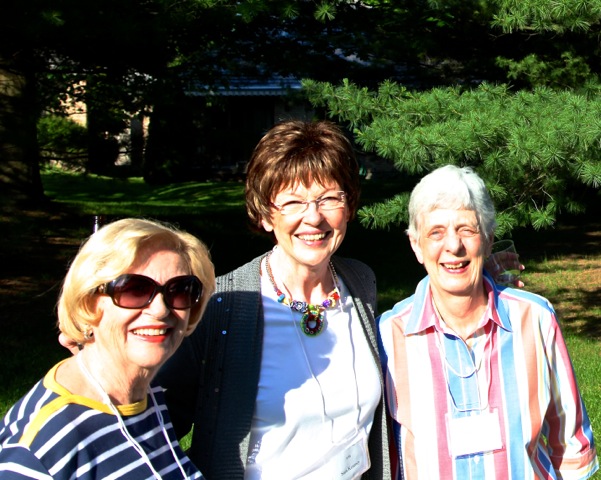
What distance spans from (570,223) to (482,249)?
47.0 feet

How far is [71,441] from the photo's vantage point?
1.86 metres

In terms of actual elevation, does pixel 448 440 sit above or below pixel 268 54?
below

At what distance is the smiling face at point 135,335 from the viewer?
2062 millimetres

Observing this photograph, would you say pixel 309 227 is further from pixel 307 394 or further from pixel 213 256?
pixel 213 256

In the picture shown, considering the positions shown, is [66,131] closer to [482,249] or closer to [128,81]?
[128,81]

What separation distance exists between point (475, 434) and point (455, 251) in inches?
24.0

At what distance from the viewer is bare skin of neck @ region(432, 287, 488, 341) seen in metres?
2.76

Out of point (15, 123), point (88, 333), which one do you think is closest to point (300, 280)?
point (88, 333)

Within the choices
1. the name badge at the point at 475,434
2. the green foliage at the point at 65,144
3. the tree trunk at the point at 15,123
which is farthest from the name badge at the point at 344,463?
the green foliage at the point at 65,144

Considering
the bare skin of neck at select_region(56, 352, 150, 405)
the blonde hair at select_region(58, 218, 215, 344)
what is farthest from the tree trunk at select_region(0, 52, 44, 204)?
the bare skin of neck at select_region(56, 352, 150, 405)

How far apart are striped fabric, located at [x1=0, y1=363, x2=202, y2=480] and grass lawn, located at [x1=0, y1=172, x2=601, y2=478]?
2.21m

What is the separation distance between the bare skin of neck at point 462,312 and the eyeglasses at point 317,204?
49cm

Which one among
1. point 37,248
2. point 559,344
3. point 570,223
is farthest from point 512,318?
point 570,223

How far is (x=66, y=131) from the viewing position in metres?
9.14
